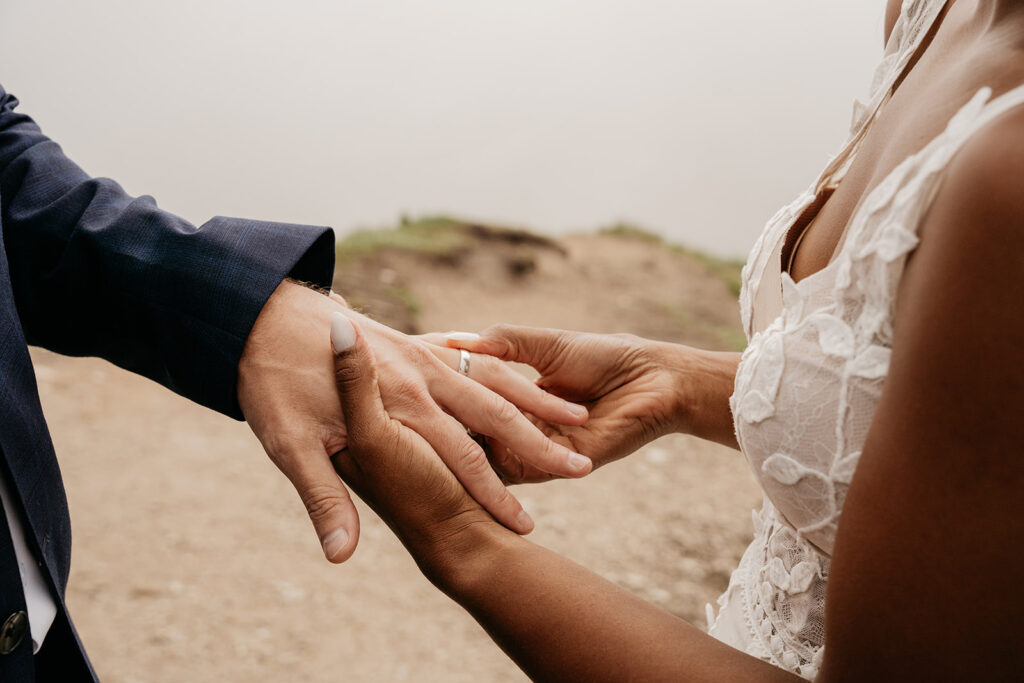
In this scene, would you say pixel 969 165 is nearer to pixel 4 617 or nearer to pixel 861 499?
pixel 861 499

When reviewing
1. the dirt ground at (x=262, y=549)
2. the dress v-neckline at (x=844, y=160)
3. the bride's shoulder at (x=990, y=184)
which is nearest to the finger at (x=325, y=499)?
the dress v-neckline at (x=844, y=160)

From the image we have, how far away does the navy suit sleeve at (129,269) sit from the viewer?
1.37m

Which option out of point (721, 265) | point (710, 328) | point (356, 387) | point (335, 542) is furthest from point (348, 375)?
point (721, 265)

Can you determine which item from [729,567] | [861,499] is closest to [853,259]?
[861,499]

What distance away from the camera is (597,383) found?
1.76 metres

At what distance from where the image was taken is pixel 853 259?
0.93 metres

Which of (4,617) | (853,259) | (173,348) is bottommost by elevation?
(4,617)

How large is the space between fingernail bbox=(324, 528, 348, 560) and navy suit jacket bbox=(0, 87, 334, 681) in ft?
1.20

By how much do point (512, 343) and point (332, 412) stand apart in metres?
0.50

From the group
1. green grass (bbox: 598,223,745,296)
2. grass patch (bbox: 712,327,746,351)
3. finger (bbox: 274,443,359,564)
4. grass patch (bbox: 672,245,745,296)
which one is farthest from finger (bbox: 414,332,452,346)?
green grass (bbox: 598,223,745,296)

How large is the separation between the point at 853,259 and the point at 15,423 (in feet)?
3.70

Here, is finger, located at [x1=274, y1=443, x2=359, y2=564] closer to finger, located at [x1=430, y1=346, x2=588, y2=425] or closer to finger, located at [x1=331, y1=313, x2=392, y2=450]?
finger, located at [x1=331, y1=313, x2=392, y2=450]

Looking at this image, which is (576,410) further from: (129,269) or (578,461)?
(129,269)

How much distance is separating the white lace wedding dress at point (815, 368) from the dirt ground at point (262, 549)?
5.71 feet
